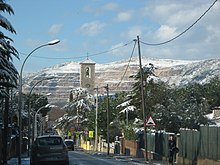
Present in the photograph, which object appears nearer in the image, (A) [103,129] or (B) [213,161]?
(B) [213,161]

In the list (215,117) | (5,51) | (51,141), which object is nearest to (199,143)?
(51,141)

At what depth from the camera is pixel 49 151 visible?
89.4 ft

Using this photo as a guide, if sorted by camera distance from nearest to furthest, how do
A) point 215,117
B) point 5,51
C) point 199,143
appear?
point 5,51 < point 199,143 < point 215,117

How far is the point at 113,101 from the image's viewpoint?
300ft

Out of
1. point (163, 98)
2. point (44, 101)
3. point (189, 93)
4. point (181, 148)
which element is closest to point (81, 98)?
point (44, 101)

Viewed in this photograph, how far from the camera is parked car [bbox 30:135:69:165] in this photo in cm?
2719

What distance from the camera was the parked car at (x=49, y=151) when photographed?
2719cm

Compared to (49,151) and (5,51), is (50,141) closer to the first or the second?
(49,151)

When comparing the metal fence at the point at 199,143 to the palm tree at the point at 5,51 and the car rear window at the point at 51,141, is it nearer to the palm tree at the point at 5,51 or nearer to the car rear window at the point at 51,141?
the car rear window at the point at 51,141

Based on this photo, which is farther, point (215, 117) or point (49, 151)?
point (215, 117)

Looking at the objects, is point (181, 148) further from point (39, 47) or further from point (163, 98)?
point (163, 98)

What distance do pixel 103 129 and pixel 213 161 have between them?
5424 centimetres

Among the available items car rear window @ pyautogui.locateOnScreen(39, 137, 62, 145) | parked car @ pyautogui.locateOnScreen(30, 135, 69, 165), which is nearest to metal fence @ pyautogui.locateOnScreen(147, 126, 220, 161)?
parked car @ pyautogui.locateOnScreen(30, 135, 69, 165)

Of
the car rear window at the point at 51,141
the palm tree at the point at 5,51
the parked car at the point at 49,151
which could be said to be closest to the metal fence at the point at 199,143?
the parked car at the point at 49,151
